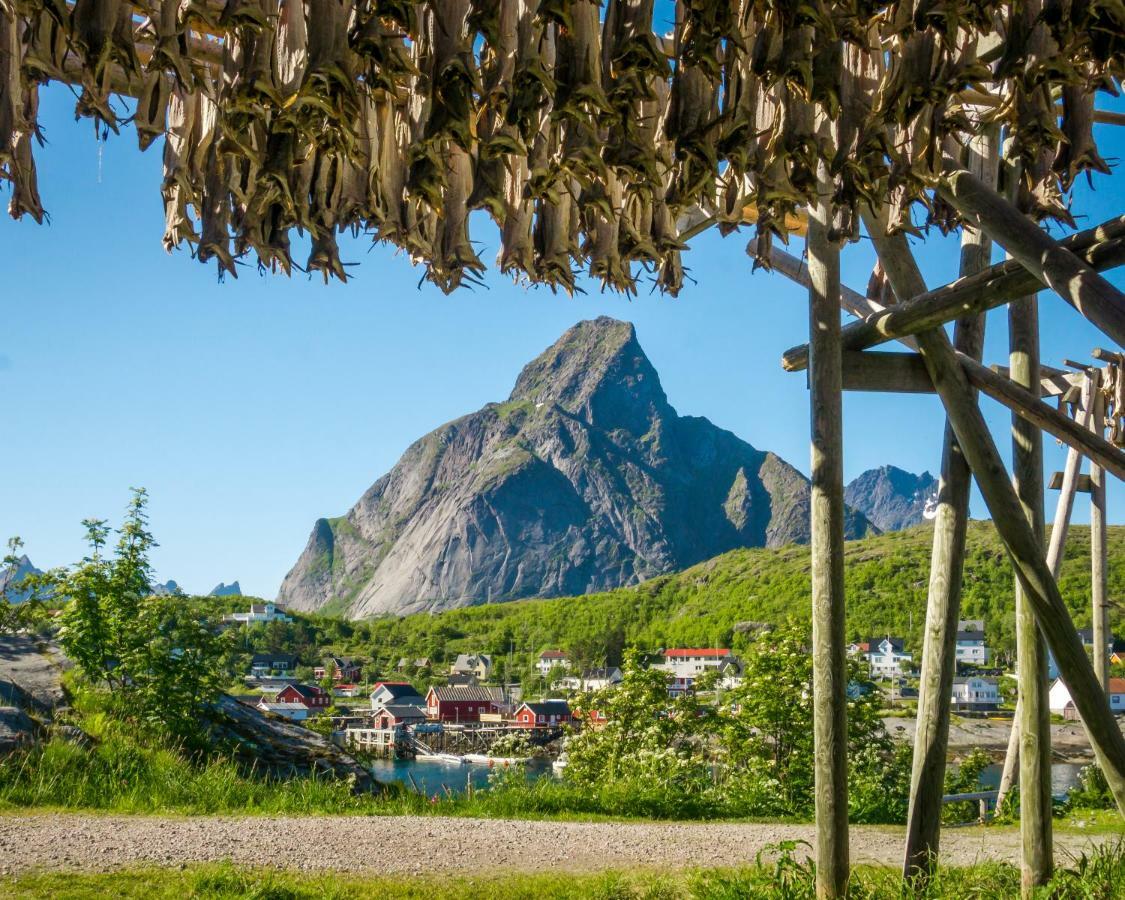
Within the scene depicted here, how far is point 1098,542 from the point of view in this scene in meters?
11.9

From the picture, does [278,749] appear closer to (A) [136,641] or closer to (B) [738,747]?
(A) [136,641]

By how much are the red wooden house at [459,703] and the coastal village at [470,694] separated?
0.10 meters

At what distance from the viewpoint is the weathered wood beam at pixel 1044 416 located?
11.5ft

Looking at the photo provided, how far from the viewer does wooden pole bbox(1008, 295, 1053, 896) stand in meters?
4.43

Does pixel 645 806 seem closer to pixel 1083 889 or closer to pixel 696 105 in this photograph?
pixel 1083 889

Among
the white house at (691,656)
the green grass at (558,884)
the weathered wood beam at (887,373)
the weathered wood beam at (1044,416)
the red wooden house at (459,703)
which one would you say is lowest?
the red wooden house at (459,703)

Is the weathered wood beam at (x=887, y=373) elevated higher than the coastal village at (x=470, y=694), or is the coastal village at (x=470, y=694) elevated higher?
the weathered wood beam at (x=887, y=373)

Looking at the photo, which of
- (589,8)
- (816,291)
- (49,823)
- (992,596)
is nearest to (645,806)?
(49,823)

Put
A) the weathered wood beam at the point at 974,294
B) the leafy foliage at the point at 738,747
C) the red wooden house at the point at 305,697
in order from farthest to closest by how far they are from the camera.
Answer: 1. the red wooden house at the point at 305,697
2. the leafy foliage at the point at 738,747
3. the weathered wood beam at the point at 974,294

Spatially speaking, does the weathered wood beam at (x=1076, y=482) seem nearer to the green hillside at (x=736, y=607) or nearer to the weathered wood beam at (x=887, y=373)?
the weathered wood beam at (x=887, y=373)

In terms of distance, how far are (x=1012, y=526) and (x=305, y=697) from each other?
9360 centimetres

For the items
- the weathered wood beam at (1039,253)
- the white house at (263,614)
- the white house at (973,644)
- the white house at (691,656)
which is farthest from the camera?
the white house at (263,614)

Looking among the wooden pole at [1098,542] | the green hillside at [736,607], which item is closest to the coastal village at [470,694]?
the green hillside at [736,607]

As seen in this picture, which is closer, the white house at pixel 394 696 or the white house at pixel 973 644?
the white house at pixel 394 696
